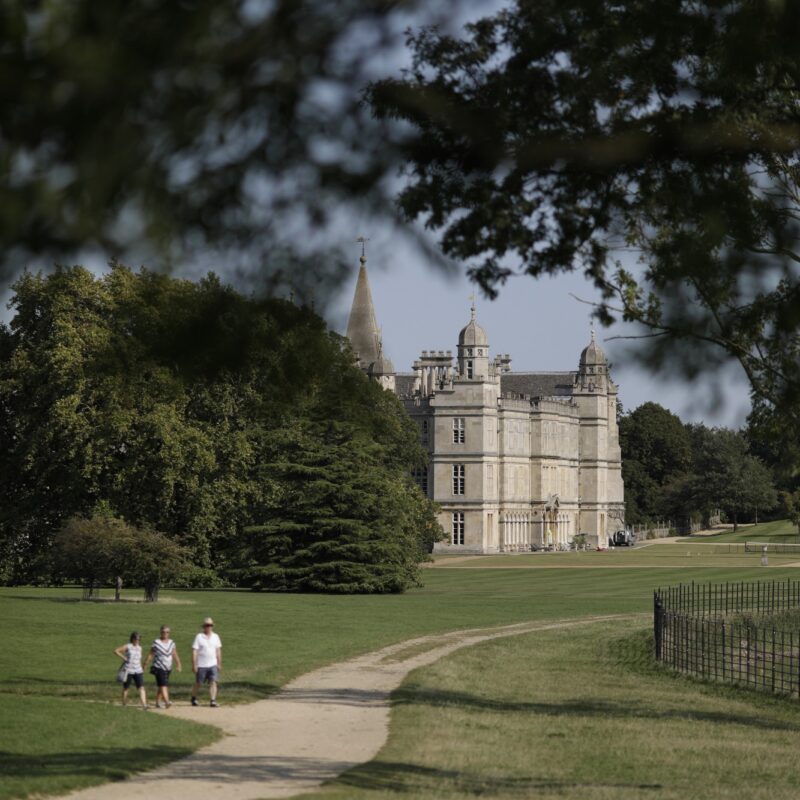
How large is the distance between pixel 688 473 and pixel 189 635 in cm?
10721

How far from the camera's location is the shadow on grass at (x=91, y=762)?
1614cm

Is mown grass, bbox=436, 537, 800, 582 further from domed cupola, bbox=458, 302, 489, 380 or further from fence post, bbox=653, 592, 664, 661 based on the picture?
fence post, bbox=653, 592, 664, 661

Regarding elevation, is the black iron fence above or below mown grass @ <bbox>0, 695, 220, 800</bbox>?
above

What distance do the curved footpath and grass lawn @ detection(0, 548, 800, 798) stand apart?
54 cm

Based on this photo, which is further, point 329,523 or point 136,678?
point 329,523

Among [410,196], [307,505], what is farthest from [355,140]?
[307,505]

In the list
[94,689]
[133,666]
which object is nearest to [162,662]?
[133,666]

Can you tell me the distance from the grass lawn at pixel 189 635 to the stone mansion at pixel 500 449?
3233 cm

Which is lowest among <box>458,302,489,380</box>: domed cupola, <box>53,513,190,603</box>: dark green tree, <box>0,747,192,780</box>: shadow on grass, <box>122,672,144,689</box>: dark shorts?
<box>0,747,192,780</box>: shadow on grass

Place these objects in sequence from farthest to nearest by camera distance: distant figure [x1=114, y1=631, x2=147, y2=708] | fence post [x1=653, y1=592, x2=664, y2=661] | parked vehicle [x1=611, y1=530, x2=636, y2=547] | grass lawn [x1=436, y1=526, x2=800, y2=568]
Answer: parked vehicle [x1=611, y1=530, x2=636, y2=547] → grass lawn [x1=436, y1=526, x2=800, y2=568] → fence post [x1=653, y1=592, x2=664, y2=661] → distant figure [x1=114, y1=631, x2=147, y2=708]

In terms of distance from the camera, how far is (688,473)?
448ft

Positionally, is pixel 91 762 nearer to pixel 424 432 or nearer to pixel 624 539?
pixel 424 432

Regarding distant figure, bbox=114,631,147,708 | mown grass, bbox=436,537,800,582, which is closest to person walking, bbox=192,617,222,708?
distant figure, bbox=114,631,147,708

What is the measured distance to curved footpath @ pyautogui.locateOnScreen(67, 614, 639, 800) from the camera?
50.4 ft
